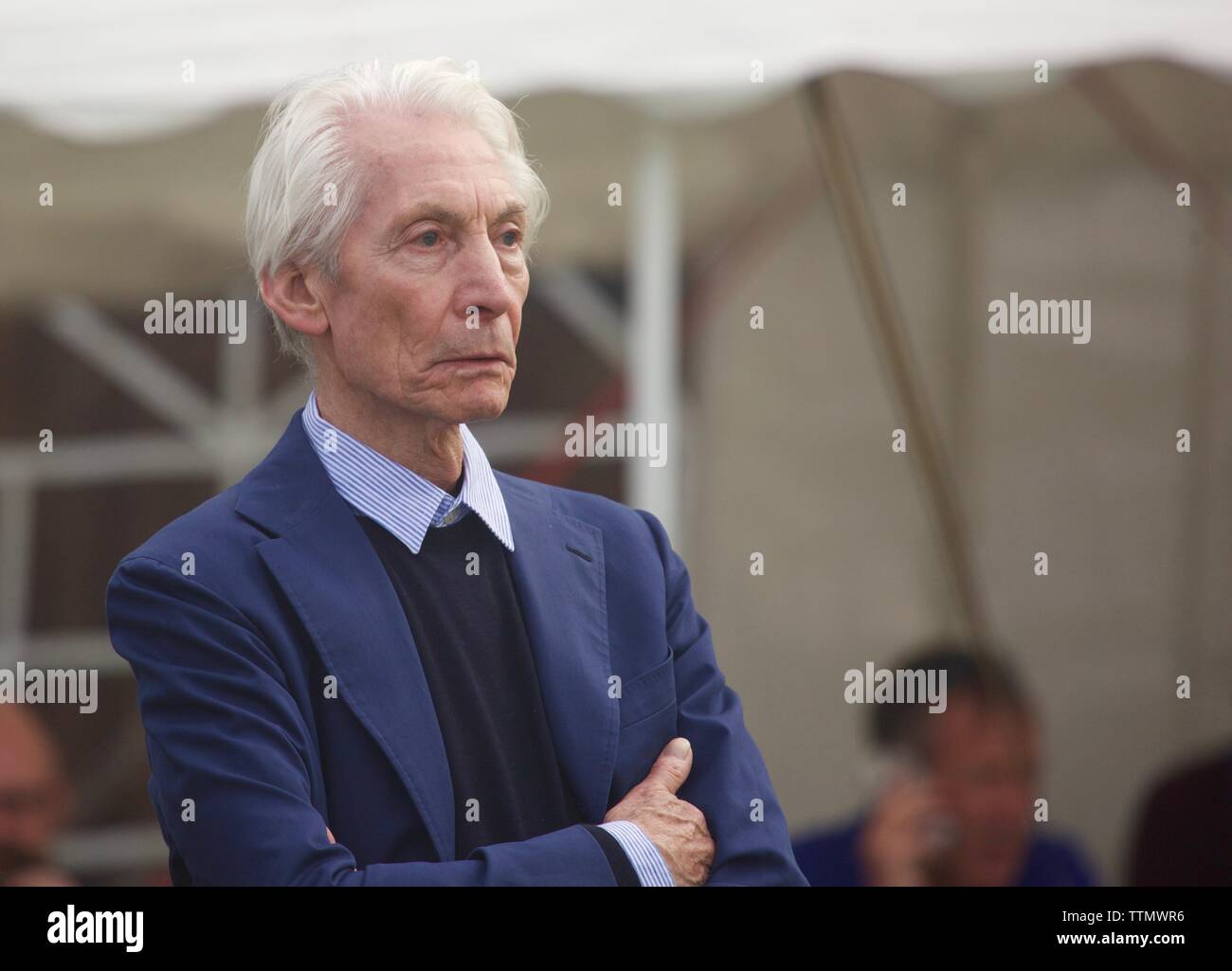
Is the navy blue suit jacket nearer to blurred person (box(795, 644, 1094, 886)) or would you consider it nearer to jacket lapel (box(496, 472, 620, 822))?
jacket lapel (box(496, 472, 620, 822))

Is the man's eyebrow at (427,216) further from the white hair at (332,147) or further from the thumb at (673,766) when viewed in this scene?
the thumb at (673,766)

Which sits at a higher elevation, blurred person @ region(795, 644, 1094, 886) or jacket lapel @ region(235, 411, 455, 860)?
jacket lapel @ region(235, 411, 455, 860)

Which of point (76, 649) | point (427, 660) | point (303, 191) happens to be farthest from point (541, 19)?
point (76, 649)

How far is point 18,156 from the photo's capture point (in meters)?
2.39

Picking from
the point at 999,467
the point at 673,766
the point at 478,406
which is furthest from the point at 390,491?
the point at 999,467

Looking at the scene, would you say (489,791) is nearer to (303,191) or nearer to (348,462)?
(348,462)

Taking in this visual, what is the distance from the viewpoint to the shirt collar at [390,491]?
1342 millimetres

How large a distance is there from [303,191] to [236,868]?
56cm

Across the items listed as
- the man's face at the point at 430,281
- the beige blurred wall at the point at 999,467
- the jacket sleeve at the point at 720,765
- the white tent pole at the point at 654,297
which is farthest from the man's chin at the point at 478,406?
the beige blurred wall at the point at 999,467

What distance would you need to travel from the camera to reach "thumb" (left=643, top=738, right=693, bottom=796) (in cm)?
134

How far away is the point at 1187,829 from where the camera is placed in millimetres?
2570

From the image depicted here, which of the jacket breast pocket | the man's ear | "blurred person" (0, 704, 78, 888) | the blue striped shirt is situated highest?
the man's ear

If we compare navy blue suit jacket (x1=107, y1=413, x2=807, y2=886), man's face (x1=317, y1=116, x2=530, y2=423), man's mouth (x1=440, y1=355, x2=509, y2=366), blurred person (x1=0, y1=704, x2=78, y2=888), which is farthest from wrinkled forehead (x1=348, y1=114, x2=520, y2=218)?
blurred person (x1=0, y1=704, x2=78, y2=888)
